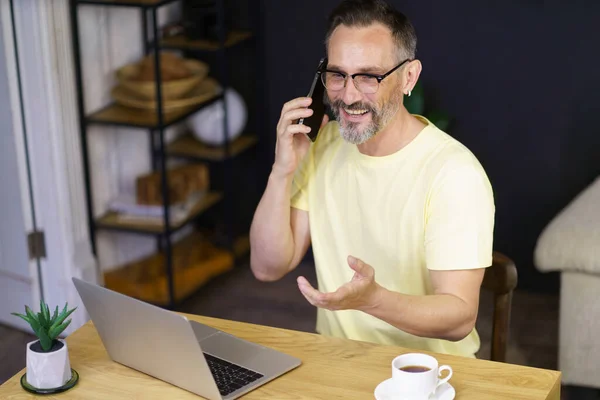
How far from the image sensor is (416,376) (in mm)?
1523

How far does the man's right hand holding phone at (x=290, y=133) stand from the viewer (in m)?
2.03

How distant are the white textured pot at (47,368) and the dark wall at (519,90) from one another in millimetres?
2373

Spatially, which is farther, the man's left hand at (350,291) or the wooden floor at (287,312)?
the wooden floor at (287,312)

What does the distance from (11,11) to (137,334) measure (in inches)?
72.2

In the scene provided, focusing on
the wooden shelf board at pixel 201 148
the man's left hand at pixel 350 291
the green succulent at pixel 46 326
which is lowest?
the wooden shelf board at pixel 201 148

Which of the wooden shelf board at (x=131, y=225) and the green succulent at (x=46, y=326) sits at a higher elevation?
the green succulent at (x=46, y=326)

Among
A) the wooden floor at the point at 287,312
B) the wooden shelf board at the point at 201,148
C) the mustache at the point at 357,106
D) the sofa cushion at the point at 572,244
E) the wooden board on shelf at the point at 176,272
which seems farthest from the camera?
the wooden shelf board at the point at 201,148

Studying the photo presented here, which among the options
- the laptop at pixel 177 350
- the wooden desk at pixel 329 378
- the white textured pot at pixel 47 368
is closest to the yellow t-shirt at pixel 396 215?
the wooden desk at pixel 329 378

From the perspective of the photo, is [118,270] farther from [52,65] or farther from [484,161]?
[484,161]

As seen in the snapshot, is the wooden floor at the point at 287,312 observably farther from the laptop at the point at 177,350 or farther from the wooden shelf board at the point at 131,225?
the laptop at the point at 177,350

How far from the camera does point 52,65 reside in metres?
3.19

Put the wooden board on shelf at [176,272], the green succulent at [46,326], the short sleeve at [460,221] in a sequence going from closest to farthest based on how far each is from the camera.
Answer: the green succulent at [46,326]
the short sleeve at [460,221]
the wooden board on shelf at [176,272]

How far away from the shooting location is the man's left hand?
5.31 ft

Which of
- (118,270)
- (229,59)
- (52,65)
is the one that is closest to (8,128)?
(52,65)
